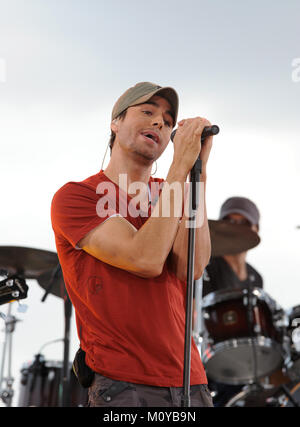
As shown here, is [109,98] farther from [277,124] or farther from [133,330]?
[133,330]

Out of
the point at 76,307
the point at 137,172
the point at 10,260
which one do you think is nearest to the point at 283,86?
the point at 10,260

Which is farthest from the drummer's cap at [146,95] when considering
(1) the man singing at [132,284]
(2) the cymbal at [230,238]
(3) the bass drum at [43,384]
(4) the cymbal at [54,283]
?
(3) the bass drum at [43,384]

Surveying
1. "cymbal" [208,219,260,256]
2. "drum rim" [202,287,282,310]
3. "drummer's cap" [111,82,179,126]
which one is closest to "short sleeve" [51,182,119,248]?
"drummer's cap" [111,82,179,126]

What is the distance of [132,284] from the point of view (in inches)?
53.1

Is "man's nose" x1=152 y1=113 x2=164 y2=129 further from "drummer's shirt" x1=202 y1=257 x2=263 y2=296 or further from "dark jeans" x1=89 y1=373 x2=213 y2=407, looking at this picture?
"drummer's shirt" x1=202 y1=257 x2=263 y2=296

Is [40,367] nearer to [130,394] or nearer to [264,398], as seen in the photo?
[264,398]

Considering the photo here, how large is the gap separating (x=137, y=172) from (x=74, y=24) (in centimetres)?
280

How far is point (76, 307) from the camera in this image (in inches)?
55.1

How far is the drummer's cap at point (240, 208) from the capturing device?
4.00 metres

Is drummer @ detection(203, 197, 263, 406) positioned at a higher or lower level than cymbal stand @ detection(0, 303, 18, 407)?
higher

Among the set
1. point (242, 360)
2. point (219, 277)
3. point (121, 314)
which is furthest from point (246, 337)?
point (121, 314)

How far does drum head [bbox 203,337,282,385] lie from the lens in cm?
343

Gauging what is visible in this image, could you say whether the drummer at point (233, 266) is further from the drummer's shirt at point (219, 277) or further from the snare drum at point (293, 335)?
the snare drum at point (293, 335)

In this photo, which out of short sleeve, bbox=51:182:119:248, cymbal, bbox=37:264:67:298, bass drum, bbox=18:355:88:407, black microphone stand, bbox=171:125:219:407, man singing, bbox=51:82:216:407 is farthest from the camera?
bass drum, bbox=18:355:88:407
